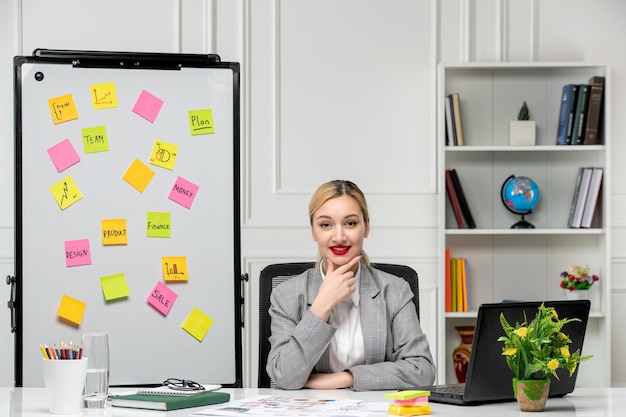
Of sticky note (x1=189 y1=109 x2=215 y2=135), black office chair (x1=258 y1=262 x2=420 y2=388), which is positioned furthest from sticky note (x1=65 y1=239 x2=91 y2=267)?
black office chair (x1=258 y1=262 x2=420 y2=388)

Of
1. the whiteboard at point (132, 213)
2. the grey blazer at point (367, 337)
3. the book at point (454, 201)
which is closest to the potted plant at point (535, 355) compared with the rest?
the grey blazer at point (367, 337)

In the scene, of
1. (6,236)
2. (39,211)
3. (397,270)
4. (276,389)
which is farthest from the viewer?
(6,236)

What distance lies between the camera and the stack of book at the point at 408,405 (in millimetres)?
1811

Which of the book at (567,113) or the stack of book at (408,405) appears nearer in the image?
the stack of book at (408,405)

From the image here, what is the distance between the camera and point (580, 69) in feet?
13.4

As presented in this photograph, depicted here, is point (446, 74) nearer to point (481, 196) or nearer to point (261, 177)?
point (481, 196)

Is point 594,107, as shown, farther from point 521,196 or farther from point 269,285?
point 269,285

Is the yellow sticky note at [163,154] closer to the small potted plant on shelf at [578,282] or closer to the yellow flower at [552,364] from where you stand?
the small potted plant on shelf at [578,282]

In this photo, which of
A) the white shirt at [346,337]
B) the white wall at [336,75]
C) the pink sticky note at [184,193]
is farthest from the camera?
the white wall at [336,75]

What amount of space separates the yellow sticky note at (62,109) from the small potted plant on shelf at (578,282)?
2.24 metres

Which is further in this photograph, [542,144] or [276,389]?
[542,144]

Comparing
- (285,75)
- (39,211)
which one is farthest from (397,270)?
(285,75)

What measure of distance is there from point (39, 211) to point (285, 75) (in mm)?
1346

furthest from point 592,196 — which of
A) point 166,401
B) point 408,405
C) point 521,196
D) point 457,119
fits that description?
point 166,401
